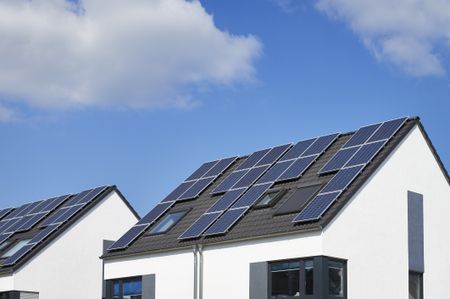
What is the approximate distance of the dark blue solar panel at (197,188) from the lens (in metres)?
32.2

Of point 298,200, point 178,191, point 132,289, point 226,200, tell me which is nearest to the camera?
point 298,200

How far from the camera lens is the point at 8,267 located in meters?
33.8

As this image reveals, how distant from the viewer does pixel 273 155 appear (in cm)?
3191

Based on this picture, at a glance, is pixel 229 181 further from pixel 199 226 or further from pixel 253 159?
pixel 199 226

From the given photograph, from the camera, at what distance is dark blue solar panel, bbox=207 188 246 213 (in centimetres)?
2926

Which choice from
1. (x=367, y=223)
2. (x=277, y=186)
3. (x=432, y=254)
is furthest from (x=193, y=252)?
(x=432, y=254)

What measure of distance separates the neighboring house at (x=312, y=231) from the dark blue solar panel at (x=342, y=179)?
0.17 feet

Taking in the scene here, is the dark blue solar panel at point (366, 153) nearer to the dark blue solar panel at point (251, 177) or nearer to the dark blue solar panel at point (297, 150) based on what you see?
the dark blue solar panel at point (297, 150)

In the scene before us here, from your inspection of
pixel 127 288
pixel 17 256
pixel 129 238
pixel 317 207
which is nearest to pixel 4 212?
pixel 17 256

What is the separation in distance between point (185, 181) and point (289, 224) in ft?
30.5

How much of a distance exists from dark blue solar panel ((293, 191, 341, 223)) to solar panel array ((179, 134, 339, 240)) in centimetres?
279

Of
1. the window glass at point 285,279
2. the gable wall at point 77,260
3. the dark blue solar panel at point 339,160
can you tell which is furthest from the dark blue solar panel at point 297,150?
the gable wall at point 77,260

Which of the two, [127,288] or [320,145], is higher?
[320,145]

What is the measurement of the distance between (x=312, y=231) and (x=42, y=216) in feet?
54.4
